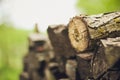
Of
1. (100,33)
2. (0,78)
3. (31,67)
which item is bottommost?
(0,78)

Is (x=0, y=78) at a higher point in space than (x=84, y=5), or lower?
lower

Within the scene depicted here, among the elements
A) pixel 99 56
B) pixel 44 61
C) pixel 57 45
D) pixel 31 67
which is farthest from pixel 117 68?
Answer: pixel 31 67

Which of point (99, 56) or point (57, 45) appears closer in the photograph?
point (99, 56)

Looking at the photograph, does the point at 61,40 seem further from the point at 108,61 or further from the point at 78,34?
the point at 108,61

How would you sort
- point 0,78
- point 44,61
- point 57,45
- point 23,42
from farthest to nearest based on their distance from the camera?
1. point 23,42
2. point 0,78
3. point 44,61
4. point 57,45

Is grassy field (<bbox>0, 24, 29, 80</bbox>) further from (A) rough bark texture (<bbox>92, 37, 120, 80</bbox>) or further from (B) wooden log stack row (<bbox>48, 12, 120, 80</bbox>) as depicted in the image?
(A) rough bark texture (<bbox>92, 37, 120, 80</bbox>)

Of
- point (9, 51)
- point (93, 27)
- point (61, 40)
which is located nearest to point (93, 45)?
point (93, 27)

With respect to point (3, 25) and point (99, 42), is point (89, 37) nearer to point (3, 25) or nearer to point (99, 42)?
point (99, 42)
